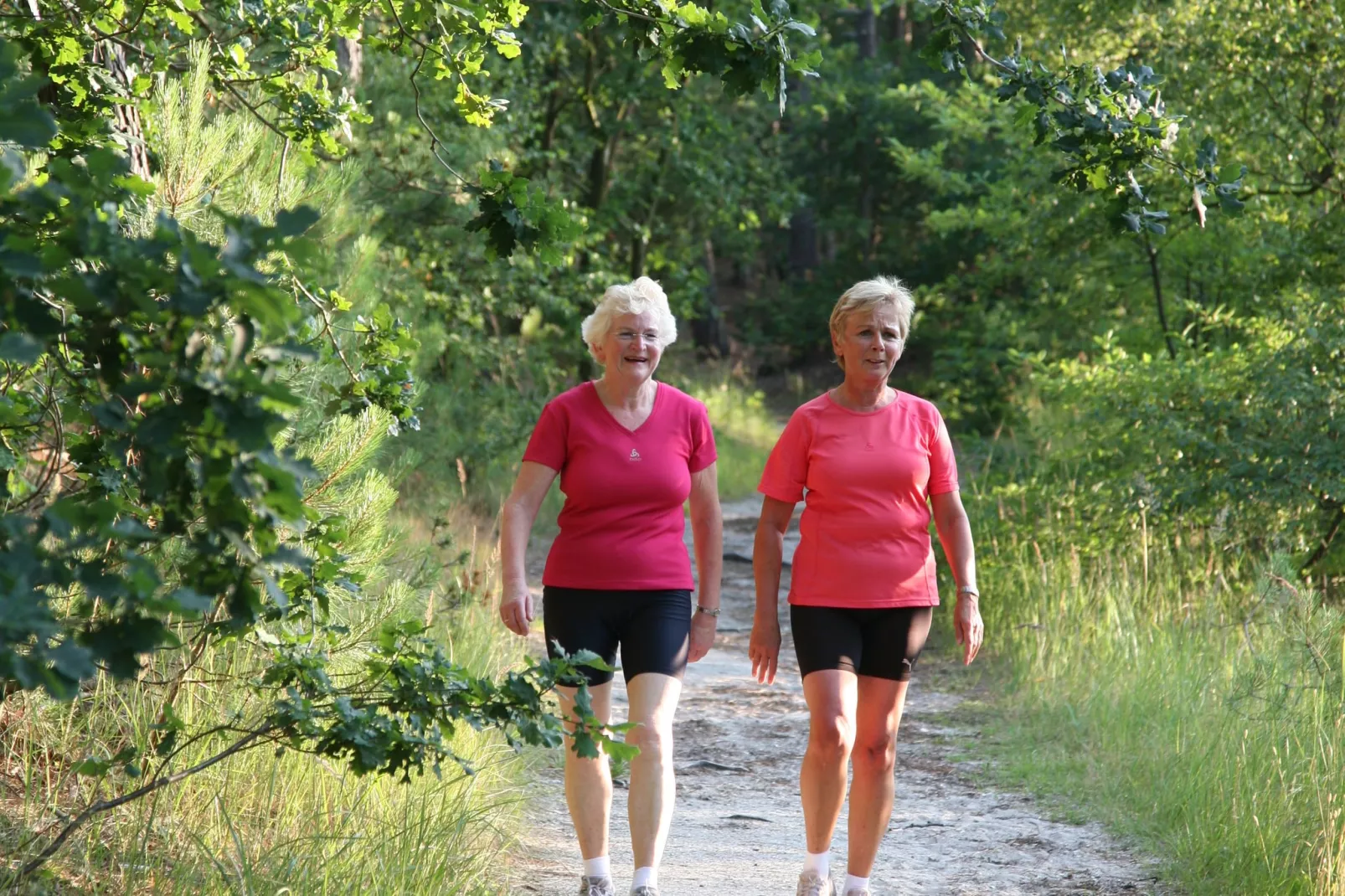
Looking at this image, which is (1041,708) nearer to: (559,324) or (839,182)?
(559,324)

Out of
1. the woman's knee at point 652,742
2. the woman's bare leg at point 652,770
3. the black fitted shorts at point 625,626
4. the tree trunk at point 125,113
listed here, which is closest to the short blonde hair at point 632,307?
the black fitted shorts at point 625,626

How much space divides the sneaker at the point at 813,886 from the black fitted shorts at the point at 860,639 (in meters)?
0.58

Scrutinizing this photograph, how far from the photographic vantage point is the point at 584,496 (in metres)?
4.06

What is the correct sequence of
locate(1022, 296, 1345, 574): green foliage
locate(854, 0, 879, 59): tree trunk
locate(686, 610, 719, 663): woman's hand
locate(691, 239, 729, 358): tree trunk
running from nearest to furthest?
locate(686, 610, 719, 663): woman's hand, locate(1022, 296, 1345, 574): green foliage, locate(691, 239, 729, 358): tree trunk, locate(854, 0, 879, 59): tree trunk

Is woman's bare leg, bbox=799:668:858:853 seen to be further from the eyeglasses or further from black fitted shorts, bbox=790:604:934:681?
the eyeglasses

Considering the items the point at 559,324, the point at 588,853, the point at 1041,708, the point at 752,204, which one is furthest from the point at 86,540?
the point at 752,204

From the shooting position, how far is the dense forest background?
198cm

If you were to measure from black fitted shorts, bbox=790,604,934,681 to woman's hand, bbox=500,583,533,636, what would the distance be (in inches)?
29.8

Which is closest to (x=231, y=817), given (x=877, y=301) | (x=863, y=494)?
(x=863, y=494)

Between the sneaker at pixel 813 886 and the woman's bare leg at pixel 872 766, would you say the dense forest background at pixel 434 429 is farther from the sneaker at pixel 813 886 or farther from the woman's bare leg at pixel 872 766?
the woman's bare leg at pixel 872 766

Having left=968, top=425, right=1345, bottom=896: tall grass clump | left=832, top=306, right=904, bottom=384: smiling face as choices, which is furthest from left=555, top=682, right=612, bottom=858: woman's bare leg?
left=968, top=425, right=1345, bottom=896: tall grass clump

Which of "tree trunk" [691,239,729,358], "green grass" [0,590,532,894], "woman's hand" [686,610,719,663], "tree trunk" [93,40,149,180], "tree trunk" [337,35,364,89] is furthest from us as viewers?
"tree trunk" [691,239,729,358]

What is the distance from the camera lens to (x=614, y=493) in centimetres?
405

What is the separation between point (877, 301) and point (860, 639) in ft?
3.21
